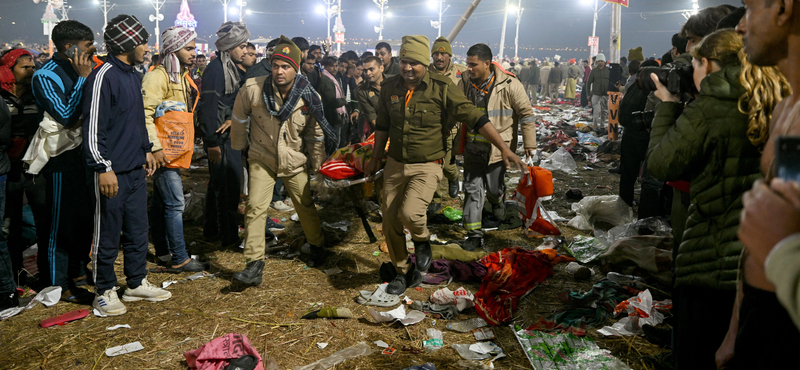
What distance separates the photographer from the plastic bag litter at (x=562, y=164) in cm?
955

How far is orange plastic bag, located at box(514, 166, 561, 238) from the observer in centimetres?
515

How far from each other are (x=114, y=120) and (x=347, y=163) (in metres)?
1.94

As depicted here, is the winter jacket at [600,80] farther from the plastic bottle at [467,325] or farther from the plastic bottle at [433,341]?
the plastic bottle at [433,341]

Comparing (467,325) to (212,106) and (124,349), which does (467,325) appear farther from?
(212,106)

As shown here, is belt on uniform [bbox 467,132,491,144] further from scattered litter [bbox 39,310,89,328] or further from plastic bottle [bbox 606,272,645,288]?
scattered litter [bbox 39,310,89,328]

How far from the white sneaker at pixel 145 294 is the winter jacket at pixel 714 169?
12.9 ft

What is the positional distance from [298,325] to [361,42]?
13241 centimetres

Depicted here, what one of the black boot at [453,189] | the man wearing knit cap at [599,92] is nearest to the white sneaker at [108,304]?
the black boot at [453,189]

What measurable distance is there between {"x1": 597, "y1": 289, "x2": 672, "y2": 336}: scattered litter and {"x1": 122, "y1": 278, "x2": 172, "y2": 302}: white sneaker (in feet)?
11.6

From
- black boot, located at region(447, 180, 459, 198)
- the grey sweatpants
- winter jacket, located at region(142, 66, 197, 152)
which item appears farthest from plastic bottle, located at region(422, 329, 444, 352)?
black boot, located at region(447, 180, 459, 198)

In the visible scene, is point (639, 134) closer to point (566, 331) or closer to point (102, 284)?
point (566, 331)

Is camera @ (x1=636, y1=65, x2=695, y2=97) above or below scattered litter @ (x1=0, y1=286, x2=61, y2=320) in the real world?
above

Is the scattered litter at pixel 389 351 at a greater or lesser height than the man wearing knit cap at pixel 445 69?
lesser

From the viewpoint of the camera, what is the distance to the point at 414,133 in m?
4.33
